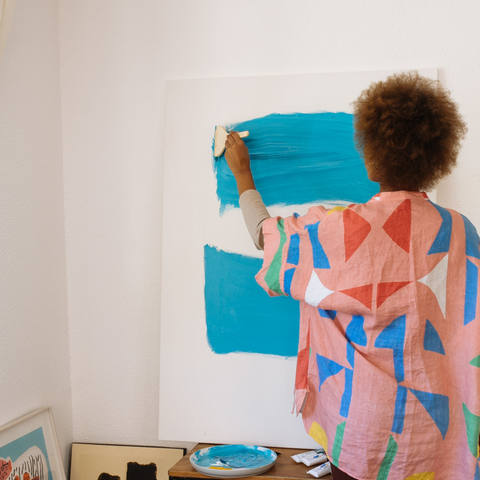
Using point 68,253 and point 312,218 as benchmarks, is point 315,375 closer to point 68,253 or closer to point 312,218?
point 312,218

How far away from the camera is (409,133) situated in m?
0.87

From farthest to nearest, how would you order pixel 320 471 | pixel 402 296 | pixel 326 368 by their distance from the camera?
1. pixel 320 471
2. pixel 326 368
3. pixel 402 296

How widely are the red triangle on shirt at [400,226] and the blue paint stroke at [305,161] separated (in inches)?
17.7

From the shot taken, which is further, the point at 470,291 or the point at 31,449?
the point at 31,449

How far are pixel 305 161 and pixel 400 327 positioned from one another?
2.09ft

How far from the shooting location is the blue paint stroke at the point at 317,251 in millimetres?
897

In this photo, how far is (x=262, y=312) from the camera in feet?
4.40

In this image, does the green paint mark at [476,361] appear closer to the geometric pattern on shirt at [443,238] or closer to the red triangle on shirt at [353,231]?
the geometric pattern on shirt at [443,238]

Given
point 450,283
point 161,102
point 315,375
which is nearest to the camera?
point 450,283

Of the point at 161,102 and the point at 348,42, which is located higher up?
the point at 348,42

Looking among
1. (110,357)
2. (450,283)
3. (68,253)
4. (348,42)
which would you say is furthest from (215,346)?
(348,42)

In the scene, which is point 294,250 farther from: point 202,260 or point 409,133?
point 202,260

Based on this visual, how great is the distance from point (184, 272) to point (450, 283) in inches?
31.0

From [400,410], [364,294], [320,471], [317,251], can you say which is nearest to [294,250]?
[317,251]
